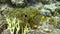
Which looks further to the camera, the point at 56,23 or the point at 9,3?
the point at 9,3

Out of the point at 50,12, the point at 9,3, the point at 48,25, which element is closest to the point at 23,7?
the point at 9,3

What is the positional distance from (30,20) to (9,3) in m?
1.15

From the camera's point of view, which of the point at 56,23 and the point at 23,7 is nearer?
the point at 56,23

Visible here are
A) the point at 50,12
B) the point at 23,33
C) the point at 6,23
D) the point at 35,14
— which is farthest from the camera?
the point at 50,12

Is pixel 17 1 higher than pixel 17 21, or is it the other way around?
pixel 17 1

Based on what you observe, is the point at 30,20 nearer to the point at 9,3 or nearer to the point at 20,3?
the point at 20,3

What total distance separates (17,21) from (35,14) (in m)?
0.61

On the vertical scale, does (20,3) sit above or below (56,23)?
above

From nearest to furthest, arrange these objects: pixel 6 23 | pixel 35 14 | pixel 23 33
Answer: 1. pixel 23 33
2. pixel 6 23
3. pixel 35 14

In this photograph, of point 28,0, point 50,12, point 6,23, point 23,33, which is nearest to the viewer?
point 23,33

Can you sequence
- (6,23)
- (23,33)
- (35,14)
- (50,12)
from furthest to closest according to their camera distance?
(50,12), (35,14), (6,23), (23,33)

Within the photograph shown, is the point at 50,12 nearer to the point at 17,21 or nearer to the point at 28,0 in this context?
the point at 28,0

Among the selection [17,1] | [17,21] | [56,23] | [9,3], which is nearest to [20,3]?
[17,1]

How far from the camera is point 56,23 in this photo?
12.0 feet
